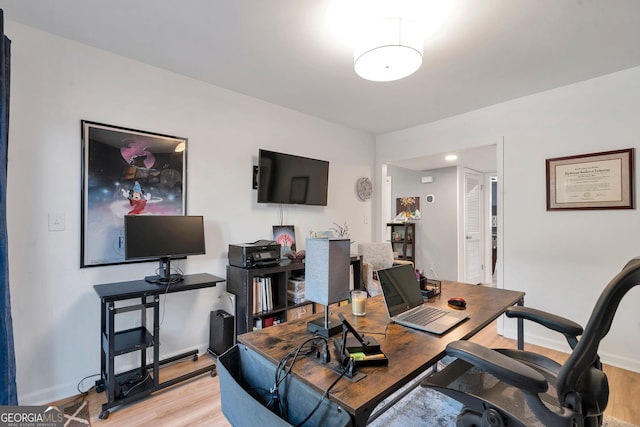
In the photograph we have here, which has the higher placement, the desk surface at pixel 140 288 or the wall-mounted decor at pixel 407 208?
the wall-mounted decor at pixel 407 208

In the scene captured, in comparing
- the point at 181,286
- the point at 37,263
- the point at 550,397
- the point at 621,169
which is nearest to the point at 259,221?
the point at 181,286

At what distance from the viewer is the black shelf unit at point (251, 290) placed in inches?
102

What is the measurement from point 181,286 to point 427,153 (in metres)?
3.25

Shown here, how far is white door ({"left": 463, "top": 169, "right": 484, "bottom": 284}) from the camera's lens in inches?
211

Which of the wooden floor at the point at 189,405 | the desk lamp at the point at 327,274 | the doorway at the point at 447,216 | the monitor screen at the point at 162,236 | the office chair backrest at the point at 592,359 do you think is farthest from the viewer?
the doorway at the point at 447,216

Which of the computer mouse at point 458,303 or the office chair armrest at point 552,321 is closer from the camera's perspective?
the office chair armrest at point 552,321

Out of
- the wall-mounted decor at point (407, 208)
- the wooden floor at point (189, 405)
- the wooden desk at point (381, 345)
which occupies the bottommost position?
the wooden floor at point (189, 405)

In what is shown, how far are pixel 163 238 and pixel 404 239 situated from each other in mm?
4519

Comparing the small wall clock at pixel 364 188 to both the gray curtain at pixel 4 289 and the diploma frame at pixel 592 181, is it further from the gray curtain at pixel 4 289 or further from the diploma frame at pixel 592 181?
the gray curtain at pixel 4 289

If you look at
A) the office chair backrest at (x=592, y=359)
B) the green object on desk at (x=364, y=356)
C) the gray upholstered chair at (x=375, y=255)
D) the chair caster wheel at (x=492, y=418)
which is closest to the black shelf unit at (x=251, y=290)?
the gray upholstered chair at (x=375, y=255)

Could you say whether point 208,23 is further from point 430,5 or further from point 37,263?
point 37,263

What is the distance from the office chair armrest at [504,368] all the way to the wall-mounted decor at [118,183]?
7.69ft

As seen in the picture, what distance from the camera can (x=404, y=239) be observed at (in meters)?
5.80

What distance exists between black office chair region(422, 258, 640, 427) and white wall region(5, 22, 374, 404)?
7.35 feet
